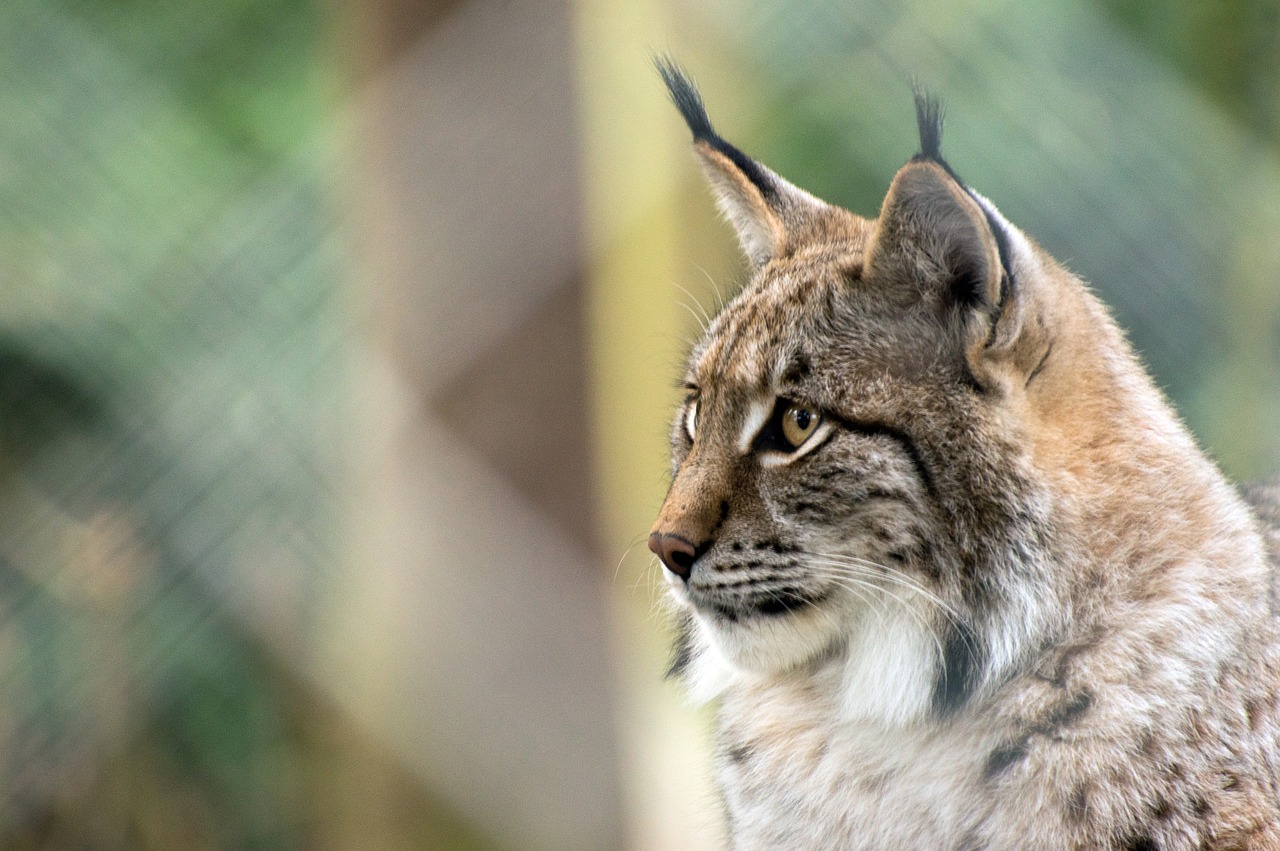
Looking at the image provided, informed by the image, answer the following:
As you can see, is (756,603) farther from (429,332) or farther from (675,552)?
(429,332)

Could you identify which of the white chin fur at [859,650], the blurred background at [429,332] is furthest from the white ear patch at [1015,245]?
the blurred background at [429,332]

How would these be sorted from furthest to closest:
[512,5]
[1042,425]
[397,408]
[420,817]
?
[420,817] → [397,408] → [512,5] → [1042,425]

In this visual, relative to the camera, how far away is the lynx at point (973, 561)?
4.35ft

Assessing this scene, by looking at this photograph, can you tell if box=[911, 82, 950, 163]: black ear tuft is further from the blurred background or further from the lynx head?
the blurred background

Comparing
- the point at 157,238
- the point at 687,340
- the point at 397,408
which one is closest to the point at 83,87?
the point at 157,238

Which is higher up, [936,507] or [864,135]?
[864,135]

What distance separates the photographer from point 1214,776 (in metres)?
1.30

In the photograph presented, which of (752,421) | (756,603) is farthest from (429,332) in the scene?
(756,603)

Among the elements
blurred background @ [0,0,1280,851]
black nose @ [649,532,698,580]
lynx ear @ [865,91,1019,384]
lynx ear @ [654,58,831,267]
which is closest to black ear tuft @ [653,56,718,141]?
lynx ear @ [654,58,831,267]

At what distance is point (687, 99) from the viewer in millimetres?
1738

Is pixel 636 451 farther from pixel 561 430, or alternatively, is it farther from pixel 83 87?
pixel 83 87

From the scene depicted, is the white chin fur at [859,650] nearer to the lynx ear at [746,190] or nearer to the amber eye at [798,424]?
the amber eye at [798,424]

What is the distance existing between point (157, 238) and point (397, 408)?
1.04 meters

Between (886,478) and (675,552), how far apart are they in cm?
27
